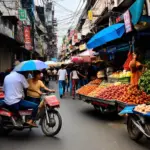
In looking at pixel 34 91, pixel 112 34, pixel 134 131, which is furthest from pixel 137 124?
pixel 112 34

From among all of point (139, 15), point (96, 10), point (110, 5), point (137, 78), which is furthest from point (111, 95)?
point (96, 10)

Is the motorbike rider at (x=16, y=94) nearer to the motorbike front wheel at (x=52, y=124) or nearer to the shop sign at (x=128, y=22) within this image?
the motorbike front wheel at (x=52, y=124)

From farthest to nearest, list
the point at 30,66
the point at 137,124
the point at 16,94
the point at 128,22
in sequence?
the point at 128,22 → the point at 30,66 → the point at 16,94 → the point at 137,124

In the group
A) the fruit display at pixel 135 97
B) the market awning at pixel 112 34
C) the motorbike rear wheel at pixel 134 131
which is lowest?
the motorbike rear wheel at pixel 134 131

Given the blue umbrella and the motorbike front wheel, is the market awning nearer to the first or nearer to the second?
the blue umbrella

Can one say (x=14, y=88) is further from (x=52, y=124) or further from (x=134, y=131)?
(x=134, y=131)

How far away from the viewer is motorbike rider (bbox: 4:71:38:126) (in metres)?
6.99

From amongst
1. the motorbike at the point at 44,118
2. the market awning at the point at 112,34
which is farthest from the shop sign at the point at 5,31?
the motorbike at the point at 44,118

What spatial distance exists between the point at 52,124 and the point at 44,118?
0.39 meters

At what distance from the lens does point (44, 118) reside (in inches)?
293

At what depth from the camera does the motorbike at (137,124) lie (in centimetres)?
589

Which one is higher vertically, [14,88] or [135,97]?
[14,88]

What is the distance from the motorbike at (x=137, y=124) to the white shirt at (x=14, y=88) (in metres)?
2.47

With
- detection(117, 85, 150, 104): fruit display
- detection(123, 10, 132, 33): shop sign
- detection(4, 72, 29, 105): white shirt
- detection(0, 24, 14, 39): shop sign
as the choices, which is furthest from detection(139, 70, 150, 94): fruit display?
detection(0, 24, 14, 39): shop sign
